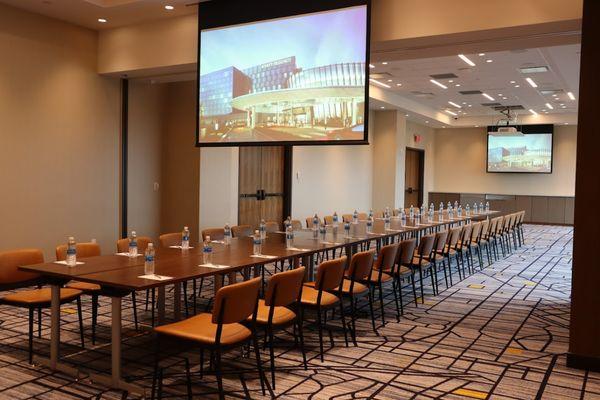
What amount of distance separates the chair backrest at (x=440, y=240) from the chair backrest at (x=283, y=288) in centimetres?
339

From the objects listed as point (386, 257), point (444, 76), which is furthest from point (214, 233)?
point (444, 76)

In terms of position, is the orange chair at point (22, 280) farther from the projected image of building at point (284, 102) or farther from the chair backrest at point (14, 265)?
the projected image of building at point (284, 102)

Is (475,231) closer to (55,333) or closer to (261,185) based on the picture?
(261,185)

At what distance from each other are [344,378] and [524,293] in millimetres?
4282

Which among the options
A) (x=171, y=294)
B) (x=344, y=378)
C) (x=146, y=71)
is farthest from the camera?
(x=146, y=71)

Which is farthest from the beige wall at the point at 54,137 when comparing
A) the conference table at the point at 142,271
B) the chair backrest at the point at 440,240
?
the chair backrest at the point at 440,240

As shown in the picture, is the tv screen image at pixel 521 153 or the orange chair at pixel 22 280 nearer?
the orange chair at pixel 22 280

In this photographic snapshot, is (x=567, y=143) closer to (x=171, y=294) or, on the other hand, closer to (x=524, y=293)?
(x=524, y=293)

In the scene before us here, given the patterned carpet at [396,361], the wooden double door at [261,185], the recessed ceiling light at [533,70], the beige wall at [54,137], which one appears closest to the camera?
the patterned carpet at [396,361]

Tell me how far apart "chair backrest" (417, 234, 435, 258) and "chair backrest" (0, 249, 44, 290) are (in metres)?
4.14

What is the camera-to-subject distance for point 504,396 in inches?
150

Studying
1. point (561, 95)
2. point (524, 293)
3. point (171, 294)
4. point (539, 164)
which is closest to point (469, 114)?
point (539, 164)

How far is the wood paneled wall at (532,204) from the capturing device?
1914 cm

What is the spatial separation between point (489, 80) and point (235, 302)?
10.6m
